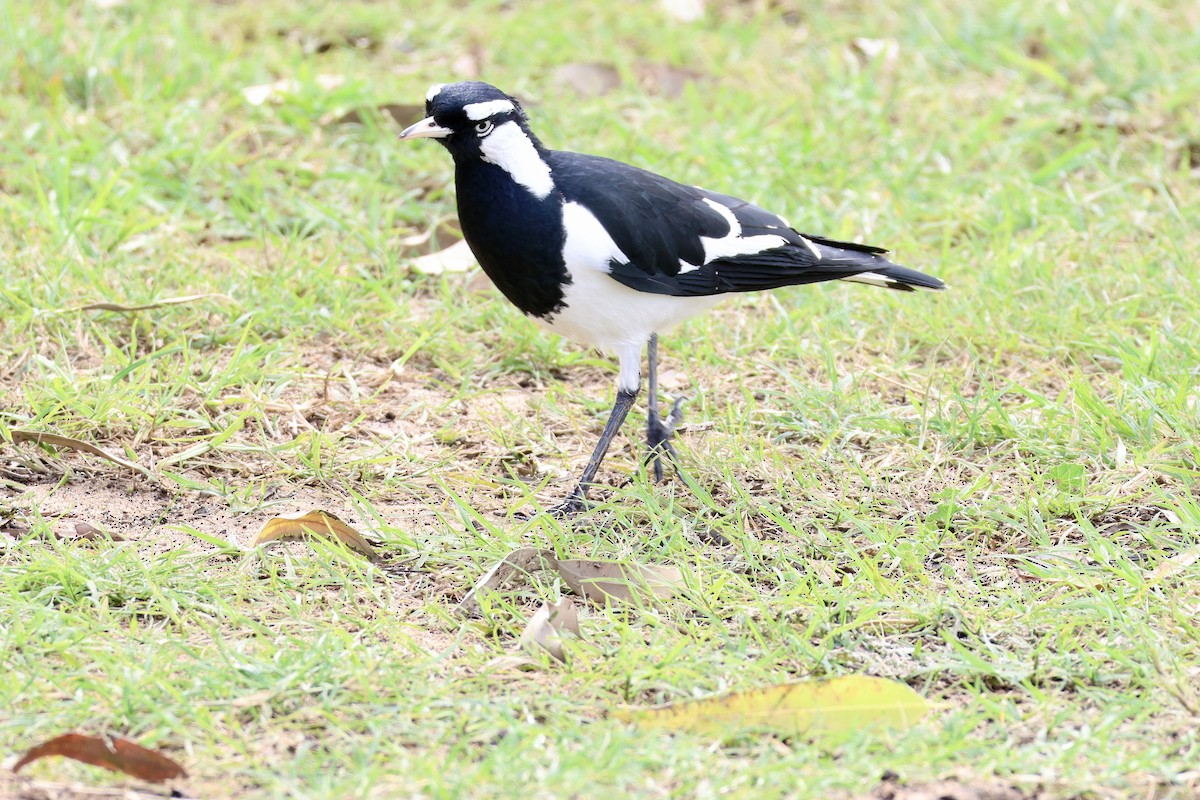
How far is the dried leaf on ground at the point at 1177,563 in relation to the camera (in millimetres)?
3127

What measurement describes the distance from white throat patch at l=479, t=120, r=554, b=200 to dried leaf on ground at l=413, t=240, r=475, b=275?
3.76ft

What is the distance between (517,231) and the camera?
3436 mm

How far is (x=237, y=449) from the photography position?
3.71 m

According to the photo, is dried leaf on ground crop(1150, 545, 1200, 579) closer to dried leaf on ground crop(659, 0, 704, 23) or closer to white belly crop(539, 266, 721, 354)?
white belly crop(539, 266, 721, 354)

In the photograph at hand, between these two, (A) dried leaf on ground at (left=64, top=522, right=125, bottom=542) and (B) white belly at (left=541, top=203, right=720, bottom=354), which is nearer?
(A) dried leaf on ground at (left=64, top=522, right=125, bottom=542)

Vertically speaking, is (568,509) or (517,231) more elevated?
(517,231)

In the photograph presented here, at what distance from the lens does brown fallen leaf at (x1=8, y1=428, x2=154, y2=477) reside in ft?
11.8

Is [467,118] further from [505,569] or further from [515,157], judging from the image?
[505,569]

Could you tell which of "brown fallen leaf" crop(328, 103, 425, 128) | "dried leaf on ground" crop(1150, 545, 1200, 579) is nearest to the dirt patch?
"dried leaf on ground" crop(1150, 545, 1200, 579)

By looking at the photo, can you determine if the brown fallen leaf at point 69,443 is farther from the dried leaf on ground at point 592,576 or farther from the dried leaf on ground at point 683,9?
the dried leaf on ground at point 683,9

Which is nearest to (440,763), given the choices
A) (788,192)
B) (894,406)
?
(894,406)

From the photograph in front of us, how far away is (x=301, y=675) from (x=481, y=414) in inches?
53.6

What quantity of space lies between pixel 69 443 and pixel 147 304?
701 millimetres

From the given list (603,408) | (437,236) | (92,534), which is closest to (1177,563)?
(603,408)
